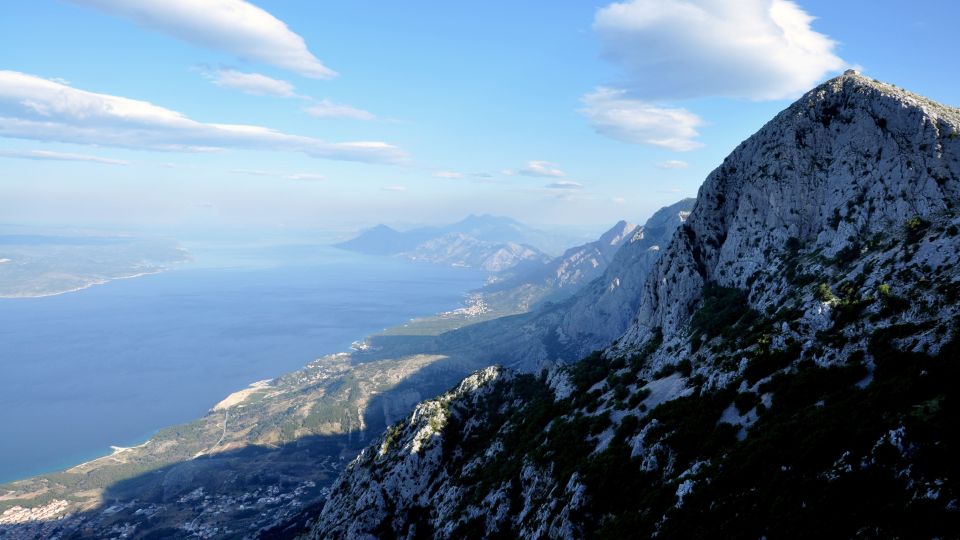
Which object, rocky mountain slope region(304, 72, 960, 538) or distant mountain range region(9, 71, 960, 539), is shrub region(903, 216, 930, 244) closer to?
rocky mountain slope region(304, 72, 960, 538)

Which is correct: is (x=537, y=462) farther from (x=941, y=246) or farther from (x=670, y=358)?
(x=941, y=246)

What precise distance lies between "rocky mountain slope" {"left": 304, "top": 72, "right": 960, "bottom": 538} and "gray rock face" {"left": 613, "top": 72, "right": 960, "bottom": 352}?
256 millimetres

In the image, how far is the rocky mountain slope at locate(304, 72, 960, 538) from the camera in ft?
58.9

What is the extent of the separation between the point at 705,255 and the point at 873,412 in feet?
199

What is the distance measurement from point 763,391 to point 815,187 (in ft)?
152

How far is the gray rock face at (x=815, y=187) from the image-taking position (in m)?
53.4

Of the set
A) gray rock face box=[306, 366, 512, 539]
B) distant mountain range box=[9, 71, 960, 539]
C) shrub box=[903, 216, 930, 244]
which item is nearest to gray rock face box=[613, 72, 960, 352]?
distant mountain range box=[9, 71, 960, 539]

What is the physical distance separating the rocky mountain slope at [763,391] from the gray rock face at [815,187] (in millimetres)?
256

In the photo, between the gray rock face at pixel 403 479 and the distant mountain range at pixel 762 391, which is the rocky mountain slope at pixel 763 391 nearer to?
the distant mountain range at pixel 762 391

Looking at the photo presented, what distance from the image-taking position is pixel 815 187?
208ft

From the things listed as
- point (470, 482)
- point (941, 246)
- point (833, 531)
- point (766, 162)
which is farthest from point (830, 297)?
point (470, 482)

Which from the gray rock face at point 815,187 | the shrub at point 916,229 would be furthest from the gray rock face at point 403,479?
the shrub at point 916,229

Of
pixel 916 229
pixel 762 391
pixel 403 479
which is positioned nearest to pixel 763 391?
pixel 762 391

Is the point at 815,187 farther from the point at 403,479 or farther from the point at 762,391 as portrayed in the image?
the point at 403,479
